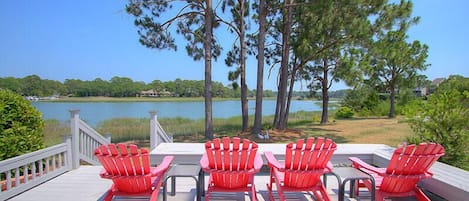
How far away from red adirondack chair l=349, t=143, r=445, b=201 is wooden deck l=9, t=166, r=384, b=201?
0.44 meters

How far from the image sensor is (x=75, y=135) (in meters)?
3.93

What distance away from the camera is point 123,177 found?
2.26 m

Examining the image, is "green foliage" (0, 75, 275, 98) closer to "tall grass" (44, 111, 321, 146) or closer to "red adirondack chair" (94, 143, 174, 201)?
"tall grass" (44, 111, 321, 146)

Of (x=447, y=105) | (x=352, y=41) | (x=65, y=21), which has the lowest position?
(x=447, y=105)

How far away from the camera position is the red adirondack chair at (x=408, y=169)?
92.2 inches

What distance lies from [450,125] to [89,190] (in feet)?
17.7

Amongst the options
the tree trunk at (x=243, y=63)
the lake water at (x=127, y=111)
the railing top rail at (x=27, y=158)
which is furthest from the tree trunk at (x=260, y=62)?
the railing top rail at (x=27, y=158)

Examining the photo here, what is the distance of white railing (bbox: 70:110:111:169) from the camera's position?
3.89 meters

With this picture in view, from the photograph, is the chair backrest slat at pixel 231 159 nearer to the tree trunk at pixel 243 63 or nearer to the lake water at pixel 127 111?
the lake water at pixel 127 111

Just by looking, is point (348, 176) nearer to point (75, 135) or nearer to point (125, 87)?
point (75, 135)

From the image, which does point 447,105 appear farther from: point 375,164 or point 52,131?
point 52,131

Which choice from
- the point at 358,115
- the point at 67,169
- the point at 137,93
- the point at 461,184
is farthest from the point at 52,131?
the point at 137,93

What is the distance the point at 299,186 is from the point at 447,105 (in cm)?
337

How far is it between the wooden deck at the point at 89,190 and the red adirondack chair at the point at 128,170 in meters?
0.52
